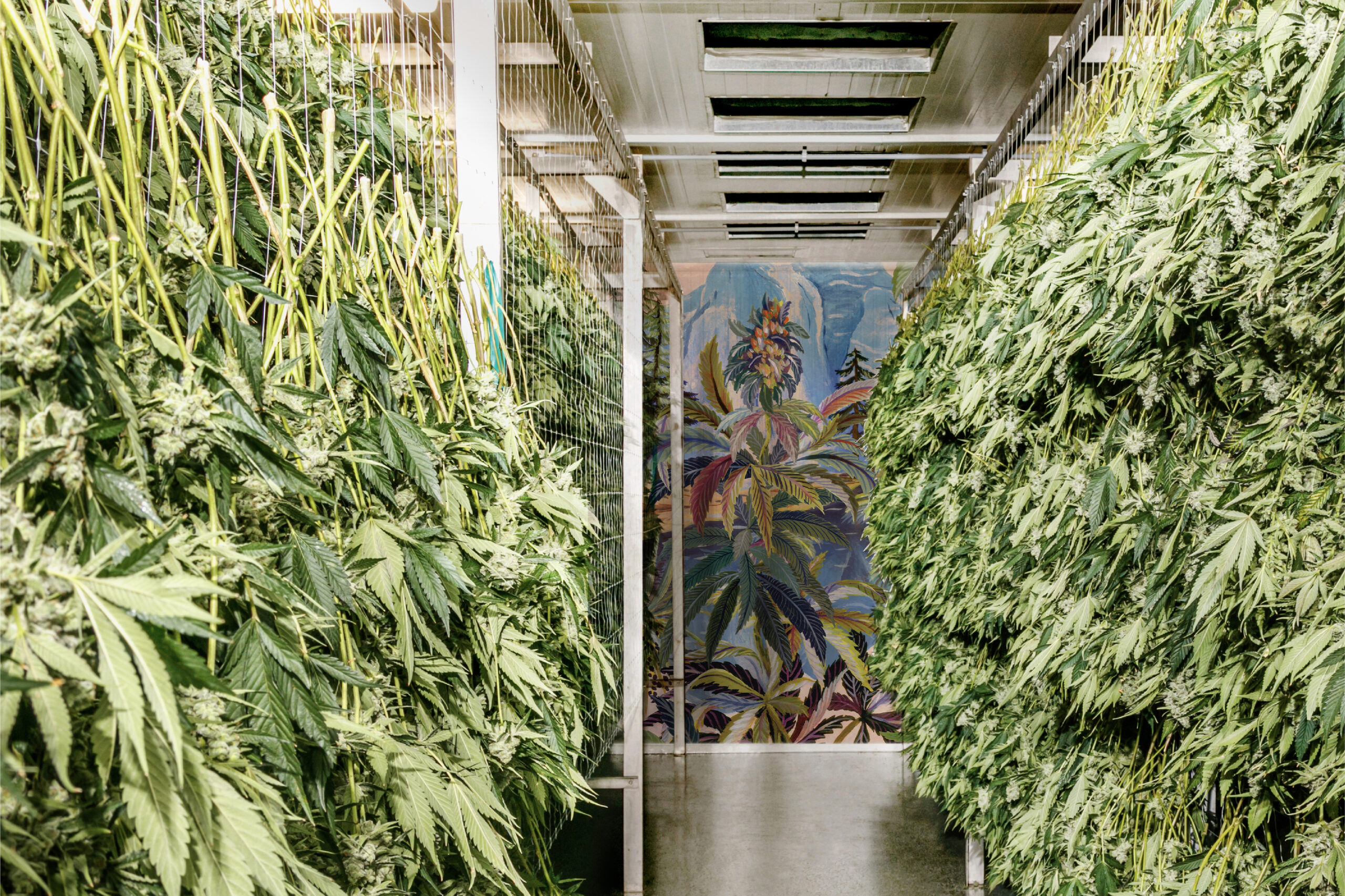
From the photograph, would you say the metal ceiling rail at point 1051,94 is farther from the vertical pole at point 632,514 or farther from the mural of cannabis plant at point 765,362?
the mural of cannabis plant at point 765,362

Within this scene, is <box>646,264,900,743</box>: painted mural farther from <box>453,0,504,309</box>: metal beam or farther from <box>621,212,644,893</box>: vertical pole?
<box>453,0,504,309</box>: metal beam

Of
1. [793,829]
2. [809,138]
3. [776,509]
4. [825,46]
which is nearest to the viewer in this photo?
[825,46]

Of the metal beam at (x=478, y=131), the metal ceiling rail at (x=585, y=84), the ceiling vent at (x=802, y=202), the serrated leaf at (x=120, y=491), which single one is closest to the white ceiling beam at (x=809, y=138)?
the metal ceiling rail at (x=585, y=84)

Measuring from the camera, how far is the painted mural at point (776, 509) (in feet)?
18.4

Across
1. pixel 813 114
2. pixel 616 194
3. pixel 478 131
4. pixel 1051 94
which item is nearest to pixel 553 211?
pixel 478 131

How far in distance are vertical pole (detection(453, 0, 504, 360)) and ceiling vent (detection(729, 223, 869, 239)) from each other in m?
3.59

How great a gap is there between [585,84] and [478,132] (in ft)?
2.83

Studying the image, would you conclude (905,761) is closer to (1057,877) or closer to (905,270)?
(905,270)

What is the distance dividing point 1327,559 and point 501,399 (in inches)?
40.6

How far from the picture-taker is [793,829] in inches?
170

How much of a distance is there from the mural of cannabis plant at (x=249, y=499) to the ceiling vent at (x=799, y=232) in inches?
153

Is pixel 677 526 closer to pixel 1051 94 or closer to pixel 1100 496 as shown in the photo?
pixel 1051 94

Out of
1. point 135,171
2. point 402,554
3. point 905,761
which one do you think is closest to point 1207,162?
point 402,554

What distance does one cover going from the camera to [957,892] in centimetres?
363
